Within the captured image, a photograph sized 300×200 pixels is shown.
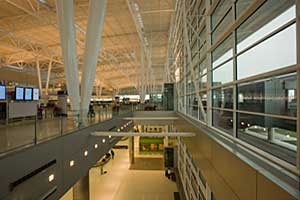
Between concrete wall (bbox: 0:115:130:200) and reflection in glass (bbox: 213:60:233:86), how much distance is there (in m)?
6.41

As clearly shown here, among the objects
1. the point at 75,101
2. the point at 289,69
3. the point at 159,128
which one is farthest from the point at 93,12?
the point at 159,128

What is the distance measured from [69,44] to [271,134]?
36.5 ft

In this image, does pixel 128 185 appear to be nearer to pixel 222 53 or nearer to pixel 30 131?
pixel 30 131

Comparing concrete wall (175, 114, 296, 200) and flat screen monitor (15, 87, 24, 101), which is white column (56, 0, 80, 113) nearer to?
flat screen monitor (15, 87, 24, 101)

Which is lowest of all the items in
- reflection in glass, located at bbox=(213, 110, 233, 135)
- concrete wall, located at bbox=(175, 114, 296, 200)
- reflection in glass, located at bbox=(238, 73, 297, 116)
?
concrete wall, located at bbox=(175, 114, 296, 200)

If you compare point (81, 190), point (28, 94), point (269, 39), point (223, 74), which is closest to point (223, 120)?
point (223, 74)

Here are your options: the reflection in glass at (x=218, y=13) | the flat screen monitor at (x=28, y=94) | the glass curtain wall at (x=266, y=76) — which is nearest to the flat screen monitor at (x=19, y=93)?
the flat screen monitor at (x=28, y=94)

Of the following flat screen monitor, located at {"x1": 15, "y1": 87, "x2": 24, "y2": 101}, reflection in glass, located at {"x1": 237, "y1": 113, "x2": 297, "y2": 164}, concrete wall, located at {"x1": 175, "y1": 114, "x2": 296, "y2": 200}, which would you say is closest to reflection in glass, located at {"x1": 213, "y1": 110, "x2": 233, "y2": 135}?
concrete wall, located at {"x1": 175, "y1": 114, "x2": 296, "y2": 200}

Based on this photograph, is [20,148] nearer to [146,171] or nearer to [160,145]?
[146,171]

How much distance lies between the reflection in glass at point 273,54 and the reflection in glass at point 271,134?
3.40 feet

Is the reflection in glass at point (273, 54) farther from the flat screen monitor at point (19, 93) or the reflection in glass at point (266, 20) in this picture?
the flat screen monitor at point (19, 93)

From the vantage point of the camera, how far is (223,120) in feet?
27.9

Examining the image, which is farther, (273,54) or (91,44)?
(91,44)

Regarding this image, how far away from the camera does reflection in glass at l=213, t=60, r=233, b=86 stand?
23.1ft
